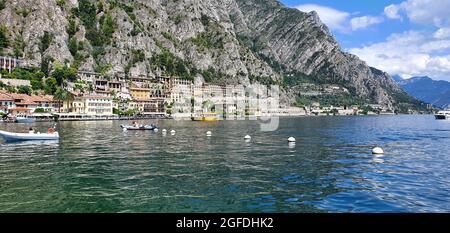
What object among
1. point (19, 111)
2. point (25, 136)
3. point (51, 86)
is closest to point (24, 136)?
point (25, 136)

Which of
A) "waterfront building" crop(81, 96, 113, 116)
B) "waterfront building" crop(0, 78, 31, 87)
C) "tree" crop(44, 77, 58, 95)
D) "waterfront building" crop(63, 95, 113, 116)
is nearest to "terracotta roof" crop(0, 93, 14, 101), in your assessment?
"waterfront building" crop(0, 78, 31, 87)

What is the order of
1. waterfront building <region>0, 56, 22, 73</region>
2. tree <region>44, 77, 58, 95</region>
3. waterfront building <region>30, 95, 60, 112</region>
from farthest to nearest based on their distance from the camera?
1. waterfront building <region>0, 56, 22, 73</region>
2. tree <region>44, 77, 58, 95</region>
3. waterfront building <region>30, 95, 60, 112</region>

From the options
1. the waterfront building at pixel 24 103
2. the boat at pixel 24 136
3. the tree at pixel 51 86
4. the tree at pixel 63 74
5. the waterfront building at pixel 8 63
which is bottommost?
the boat at pixel 24 136

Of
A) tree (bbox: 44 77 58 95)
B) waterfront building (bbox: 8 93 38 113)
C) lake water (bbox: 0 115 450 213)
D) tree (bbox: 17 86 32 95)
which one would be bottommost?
lake water (bbox: 0 115 450 213)

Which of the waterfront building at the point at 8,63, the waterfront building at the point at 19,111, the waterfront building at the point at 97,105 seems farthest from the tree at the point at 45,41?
the waterfront building at the point at 19,111

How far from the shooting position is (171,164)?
107 feet

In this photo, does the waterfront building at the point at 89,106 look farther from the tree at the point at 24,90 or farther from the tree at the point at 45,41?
the tree at the point at 45,41

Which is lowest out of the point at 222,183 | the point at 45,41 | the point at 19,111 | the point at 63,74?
the point at 222,183

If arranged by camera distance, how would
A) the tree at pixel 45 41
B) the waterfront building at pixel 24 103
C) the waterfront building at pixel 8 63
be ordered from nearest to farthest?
the waterfront building at pixel 24 103 < the waterfront building at pixel 8 63 < the tree at pixel 45 41

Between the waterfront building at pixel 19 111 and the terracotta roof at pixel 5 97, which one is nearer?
the waterfront building at pixel 19 111

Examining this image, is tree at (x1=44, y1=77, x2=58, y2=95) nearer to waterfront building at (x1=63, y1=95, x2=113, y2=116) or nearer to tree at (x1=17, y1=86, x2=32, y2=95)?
tree at (x1=17, y1=86, x2=32, y2=95)

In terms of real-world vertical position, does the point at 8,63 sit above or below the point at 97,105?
above

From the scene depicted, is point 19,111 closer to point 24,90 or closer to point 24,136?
point 24,90
